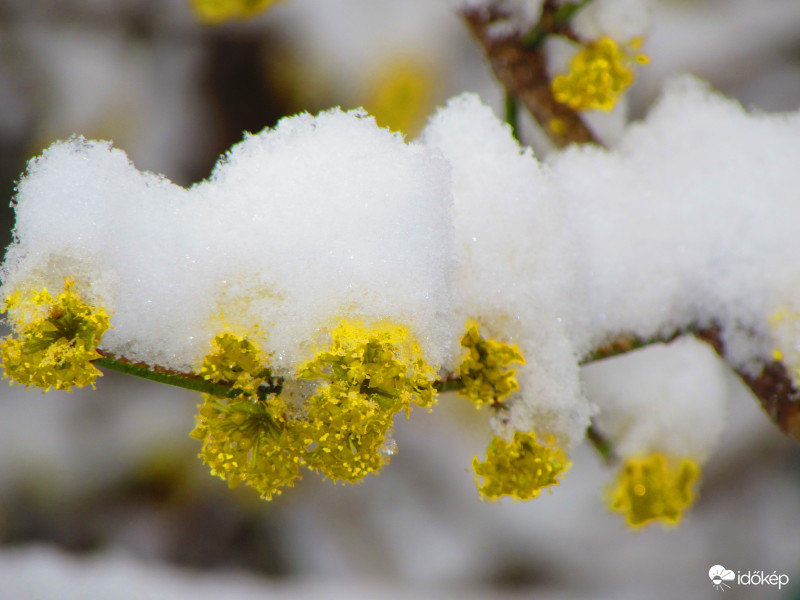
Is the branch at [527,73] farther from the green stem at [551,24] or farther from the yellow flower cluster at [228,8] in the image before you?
the yellow flower cluster at [228,8]

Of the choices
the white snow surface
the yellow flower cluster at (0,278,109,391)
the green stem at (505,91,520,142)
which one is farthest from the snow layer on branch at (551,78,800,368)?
the yellow flower cluster at (0,278,109,391)

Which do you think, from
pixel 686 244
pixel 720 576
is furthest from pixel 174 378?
pixel 720 576

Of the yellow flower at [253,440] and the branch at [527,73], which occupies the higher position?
the branch at [527,73]

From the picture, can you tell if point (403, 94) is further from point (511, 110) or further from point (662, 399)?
point (662, 399)

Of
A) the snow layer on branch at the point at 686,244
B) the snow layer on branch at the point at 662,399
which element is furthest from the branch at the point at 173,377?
the snow layer on branch at the point at 662,399

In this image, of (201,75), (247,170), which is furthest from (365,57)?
(247,170)

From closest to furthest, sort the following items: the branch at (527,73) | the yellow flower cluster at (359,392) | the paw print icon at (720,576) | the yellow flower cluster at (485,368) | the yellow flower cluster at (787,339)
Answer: the yellow flower cluster at (359,392)
the yellow flower cluster at (485,368)
the yellow flower cluster at (787,339)
the branch at (527,73)
the paw print icon at (720,576)

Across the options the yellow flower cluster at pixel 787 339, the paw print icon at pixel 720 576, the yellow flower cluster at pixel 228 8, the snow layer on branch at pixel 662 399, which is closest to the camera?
the yellow flower cluster at pixel 787 339

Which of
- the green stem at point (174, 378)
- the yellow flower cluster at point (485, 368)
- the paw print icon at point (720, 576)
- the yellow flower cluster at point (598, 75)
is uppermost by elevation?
the yellow flower cluster at point (598, 75)
